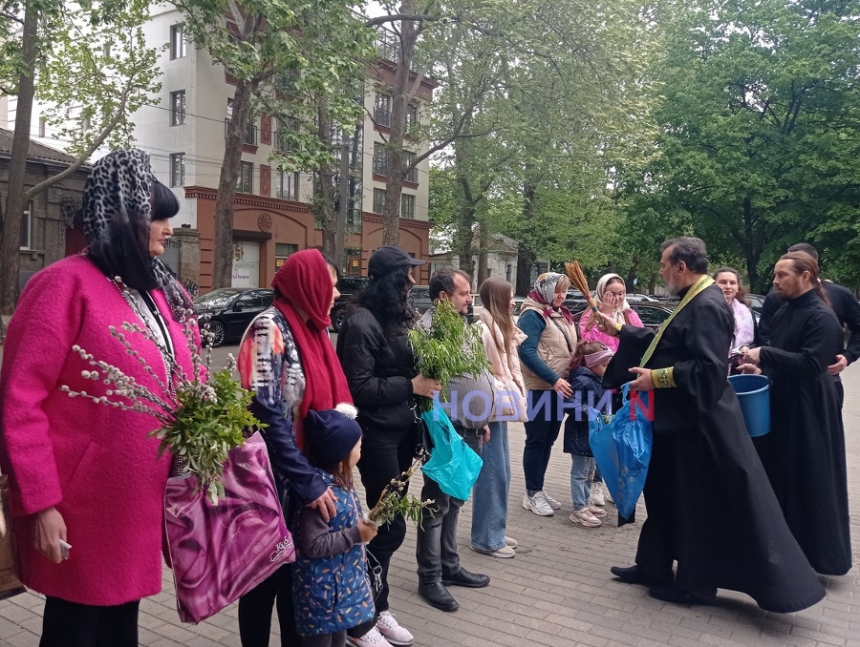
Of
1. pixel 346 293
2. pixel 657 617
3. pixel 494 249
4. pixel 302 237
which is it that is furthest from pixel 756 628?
pixel 494 249

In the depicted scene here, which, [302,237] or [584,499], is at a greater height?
[302,237]

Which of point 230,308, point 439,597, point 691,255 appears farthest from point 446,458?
point 230,308

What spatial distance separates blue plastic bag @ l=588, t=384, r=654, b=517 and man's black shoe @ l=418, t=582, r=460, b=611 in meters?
1.12

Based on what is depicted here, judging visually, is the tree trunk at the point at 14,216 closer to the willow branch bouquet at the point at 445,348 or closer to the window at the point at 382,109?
the willow branch bouquet at the point at 445,348

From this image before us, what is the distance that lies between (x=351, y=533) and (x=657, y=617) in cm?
209

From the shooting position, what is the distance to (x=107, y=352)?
7.23ft

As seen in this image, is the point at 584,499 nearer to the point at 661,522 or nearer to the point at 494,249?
the point at 661,522

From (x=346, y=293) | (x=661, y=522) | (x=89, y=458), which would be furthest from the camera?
(x=346, y=293)

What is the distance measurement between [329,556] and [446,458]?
1134 mm

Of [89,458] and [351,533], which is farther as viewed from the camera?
[351,533]

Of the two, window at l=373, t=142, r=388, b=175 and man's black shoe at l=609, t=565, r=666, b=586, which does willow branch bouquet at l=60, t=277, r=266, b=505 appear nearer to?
man's black shoe at l=609, t=565, r=666, b=586

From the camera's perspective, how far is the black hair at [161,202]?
238cm

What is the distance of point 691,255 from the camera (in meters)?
4.20

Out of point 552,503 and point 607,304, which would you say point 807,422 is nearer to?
point 607,304
